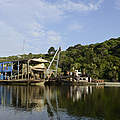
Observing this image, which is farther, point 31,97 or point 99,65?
point 99,65

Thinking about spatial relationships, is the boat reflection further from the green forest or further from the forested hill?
the forested hill

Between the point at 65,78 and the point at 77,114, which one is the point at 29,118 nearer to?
the point at 77,114

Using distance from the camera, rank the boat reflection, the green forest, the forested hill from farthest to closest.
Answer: the green forest
the forested hill
the boat reflection

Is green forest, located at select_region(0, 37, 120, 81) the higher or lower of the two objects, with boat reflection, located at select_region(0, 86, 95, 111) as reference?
higher

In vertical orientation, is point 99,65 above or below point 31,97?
above

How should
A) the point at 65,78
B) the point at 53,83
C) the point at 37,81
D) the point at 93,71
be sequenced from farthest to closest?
the point at 93,71 → the point at 65,78 → the point at 53,83 → the point at 37,81

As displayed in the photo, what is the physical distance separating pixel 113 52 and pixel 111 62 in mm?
24643

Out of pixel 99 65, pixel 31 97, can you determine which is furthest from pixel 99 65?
pixel 31 97

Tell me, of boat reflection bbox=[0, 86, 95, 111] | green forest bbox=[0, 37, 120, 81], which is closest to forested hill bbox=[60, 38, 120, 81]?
green forest bbox=[0, 37, 120, 81]

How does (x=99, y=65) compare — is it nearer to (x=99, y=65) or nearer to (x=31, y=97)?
(x=99, y=65)

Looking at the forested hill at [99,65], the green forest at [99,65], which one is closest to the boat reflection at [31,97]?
the green forest at [99,65]

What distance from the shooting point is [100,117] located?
60.5 ft

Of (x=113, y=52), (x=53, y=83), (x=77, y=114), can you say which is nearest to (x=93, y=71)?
(x=53, y=83)

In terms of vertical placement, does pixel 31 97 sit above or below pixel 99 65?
below
